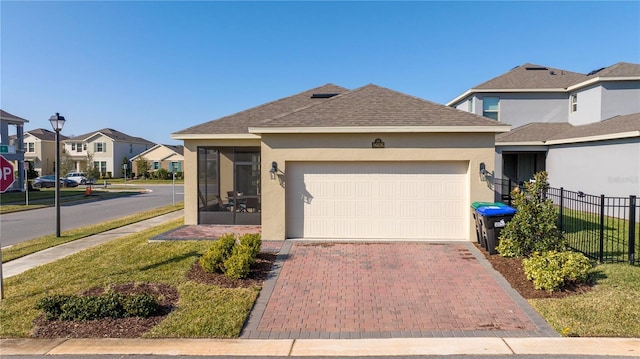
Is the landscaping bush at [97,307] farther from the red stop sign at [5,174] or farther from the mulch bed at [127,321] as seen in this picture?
the red stop sign at [5,174]

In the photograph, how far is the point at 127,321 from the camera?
5.84 metres

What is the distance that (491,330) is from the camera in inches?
218

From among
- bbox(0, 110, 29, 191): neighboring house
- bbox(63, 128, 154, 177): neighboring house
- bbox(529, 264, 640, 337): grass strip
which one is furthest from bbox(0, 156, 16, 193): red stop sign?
Answer: bbox(63, 128, 154, 177): neighboring house

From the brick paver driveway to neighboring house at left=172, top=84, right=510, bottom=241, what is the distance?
4.17ft

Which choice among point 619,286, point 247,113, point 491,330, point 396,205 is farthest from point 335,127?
point 619,286

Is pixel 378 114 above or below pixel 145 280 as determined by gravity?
above

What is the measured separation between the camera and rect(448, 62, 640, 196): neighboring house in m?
15.3

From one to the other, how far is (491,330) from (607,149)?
14.6 metres

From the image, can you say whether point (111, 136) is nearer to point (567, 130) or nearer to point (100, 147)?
point (100, 147)

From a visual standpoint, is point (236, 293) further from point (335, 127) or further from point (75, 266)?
point (335, 127)

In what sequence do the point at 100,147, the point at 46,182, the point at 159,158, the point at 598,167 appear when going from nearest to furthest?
the point at 598,167 < the point at 46,182 < the point at 100,147 < the point at 159,158

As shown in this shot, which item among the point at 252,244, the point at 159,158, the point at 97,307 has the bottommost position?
the point at 97,307

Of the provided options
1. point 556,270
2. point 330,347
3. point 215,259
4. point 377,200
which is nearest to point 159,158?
point 377,200

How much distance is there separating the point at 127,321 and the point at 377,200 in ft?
23.1
